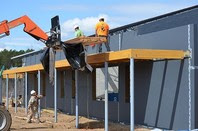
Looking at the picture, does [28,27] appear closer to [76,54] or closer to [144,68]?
[76,54]

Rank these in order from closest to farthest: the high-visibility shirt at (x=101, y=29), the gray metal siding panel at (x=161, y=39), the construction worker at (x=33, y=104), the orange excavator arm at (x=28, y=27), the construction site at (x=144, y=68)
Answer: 1. the construction site at (x=144, y=68)
2. the gray metal siding panel at (x=161, y=39)
3. the orange excavator arm at (x=28, y=27)
4. the high-visibility shirt at (x=101, y=29)
5. the construction worker at (x=33, y=104)

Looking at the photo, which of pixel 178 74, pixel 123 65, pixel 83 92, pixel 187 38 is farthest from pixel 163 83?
pixel 83 92

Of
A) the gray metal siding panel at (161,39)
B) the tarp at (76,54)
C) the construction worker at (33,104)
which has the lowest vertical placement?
the construction worker at (33,104)

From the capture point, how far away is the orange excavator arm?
14.9 m

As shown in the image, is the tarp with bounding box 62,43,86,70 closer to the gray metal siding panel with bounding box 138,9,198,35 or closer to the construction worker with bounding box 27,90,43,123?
the gray metal siding panel with bounding box 138,9,198,35

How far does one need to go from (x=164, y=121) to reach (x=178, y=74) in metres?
1.75

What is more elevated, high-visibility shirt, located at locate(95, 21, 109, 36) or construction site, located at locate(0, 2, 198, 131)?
high-visibility shirt, located at locate(95, 21, 109, 36)

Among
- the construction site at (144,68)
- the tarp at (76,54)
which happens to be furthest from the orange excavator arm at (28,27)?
the tarp at (76,54)

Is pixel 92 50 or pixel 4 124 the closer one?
pixel 4 124

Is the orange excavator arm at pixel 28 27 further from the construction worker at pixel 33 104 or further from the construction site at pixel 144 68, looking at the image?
the construction worker at pixel 33 104

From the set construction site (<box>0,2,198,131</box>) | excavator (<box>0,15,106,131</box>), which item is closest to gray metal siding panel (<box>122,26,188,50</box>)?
construction site (<box>0,2,198,131</box>)

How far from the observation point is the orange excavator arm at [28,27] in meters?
14.9

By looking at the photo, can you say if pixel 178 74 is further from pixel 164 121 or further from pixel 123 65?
pixel 123 65

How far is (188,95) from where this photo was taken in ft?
41.9
